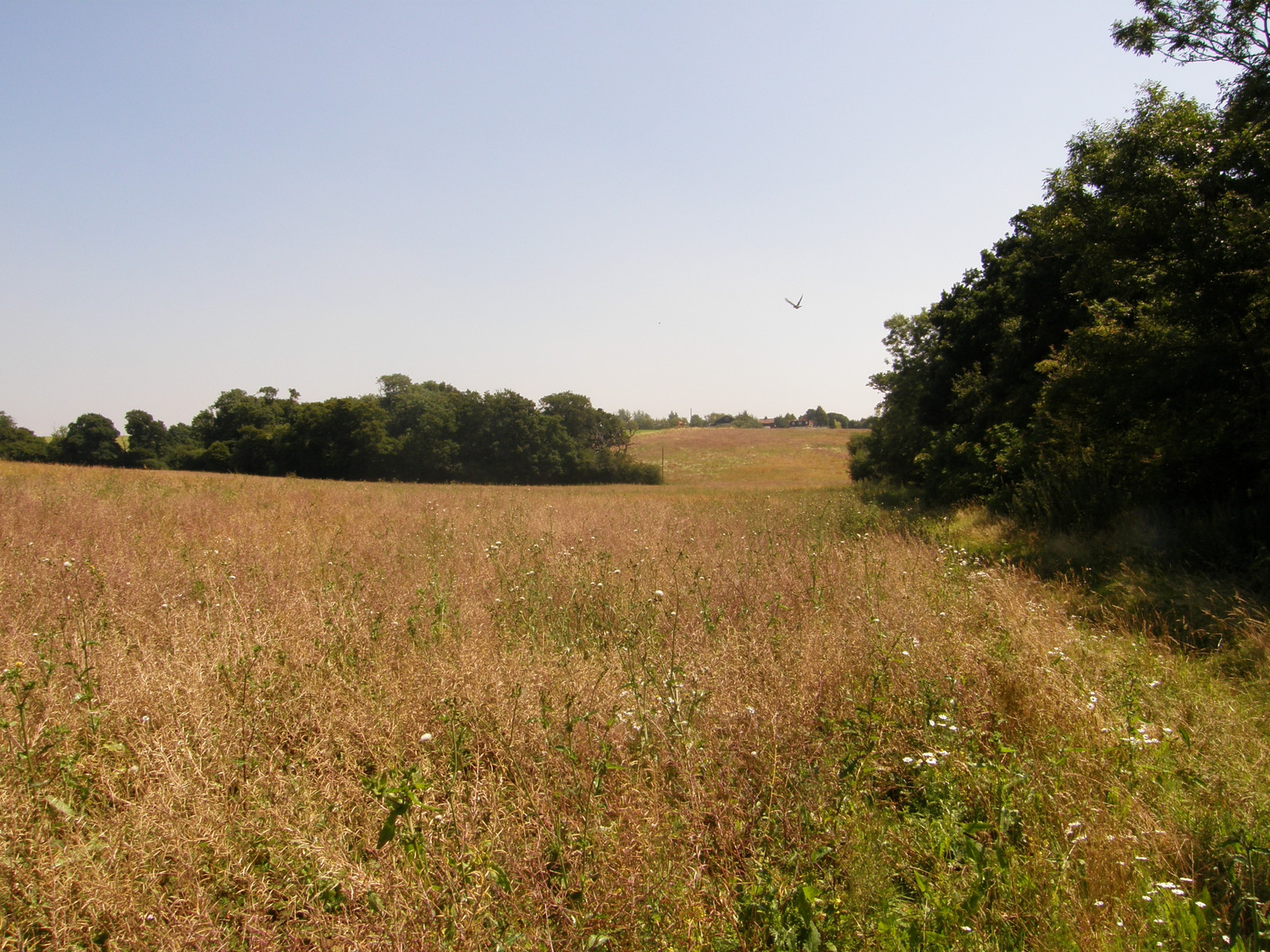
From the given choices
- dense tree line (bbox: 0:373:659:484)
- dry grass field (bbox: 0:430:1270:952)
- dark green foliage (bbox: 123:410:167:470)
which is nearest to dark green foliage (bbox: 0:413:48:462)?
dense tree line (bbox: 0:373:659:484)

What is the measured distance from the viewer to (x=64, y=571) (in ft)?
20.2

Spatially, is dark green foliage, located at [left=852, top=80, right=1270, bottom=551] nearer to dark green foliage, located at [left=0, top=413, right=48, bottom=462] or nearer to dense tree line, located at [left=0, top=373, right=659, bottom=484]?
dense tree line, located at [left=0, top=373, right=659, bottom=484]

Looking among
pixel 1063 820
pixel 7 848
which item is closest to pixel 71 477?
pixel 7 848

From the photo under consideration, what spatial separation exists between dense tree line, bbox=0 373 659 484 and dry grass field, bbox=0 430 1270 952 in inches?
1957

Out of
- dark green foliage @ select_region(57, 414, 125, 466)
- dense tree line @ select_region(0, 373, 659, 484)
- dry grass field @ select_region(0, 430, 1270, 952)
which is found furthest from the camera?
dark green foliage @ select_region(57, 414, 125, 466)

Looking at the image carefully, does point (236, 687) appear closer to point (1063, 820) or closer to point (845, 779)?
Result: point (845, 779)

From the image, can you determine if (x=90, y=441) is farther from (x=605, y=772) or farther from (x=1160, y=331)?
(x=1160, y=331)

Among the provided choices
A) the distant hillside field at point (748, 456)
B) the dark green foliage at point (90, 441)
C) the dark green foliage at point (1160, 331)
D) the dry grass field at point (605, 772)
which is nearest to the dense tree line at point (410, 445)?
the dark green foliage at point (90, 441)

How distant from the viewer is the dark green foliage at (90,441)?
198ft

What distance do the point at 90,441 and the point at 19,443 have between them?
5.18 meters

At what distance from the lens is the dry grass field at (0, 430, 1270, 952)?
2.60 m

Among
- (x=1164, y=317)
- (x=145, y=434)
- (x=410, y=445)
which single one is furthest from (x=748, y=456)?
(x=145, y=434)

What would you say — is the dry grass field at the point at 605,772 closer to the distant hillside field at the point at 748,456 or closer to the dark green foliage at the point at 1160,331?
the dark green foliage at the point at 1160,331

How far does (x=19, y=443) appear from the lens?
57.3 metres
